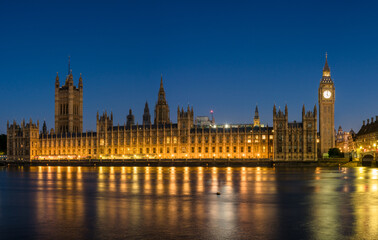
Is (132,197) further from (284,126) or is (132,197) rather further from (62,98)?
(62,98)

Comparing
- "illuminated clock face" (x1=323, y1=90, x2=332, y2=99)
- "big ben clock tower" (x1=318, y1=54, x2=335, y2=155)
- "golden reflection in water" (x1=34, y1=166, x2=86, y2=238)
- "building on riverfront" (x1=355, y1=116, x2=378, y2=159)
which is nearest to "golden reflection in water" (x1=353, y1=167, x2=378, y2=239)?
"golden reflection in water" (x1=34, y1=166, x2=86, y2=238)

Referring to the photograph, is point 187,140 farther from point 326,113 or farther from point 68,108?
point 68,108

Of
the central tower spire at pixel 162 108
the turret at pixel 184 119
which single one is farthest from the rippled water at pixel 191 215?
the central tower spire at pixel 162 108

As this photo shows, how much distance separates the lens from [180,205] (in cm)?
2988

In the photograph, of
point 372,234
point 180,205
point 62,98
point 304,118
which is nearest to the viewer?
point 372,234

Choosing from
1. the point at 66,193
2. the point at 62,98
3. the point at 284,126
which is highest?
the point at 62,98

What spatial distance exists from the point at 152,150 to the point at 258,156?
3035cm

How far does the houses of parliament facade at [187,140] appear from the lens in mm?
122438

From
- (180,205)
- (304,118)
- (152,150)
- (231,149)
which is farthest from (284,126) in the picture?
(180,205)

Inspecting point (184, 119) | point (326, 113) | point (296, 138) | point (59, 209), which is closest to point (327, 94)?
point (326, 113)

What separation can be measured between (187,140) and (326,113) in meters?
39.5

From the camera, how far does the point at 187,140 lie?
131125 mm

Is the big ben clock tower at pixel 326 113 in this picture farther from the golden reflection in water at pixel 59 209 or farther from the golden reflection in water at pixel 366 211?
the golden reflection in water at pixel 59 209

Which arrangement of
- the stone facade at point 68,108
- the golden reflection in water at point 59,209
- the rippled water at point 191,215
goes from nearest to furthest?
the rippled water at point 191,215, the golden reflection in water at point 59,209, the stone facade at point 68,108
